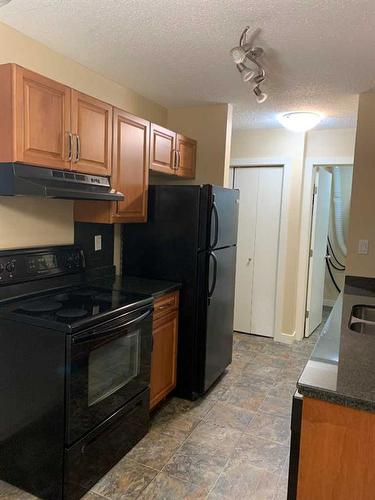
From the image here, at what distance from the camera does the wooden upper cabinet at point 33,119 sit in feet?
5.77

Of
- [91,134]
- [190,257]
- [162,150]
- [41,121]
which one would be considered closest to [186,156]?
[162,150]

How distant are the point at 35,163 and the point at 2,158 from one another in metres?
0.15

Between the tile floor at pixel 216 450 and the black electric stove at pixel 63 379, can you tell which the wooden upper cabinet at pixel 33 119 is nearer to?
the black electric stove at pixel 63 379

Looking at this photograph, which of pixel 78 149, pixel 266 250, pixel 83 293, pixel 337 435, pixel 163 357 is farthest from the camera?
pixel 266 250

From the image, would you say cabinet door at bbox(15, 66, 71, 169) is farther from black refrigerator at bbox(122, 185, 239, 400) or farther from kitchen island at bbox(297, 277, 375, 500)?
kitchen island at bbox(297, 277, 375, 500)

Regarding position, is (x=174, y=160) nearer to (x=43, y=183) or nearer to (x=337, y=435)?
(x=43, y=183)

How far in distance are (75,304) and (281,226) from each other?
109 inches

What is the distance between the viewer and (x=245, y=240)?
4.44 metres

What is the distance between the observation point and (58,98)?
6.48 ft

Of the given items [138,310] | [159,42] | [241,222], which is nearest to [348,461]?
[138,310]

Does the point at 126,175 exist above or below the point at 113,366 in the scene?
above

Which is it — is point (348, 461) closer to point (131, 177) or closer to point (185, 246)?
point (185, 246)

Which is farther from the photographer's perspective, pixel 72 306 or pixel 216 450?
pixel 216 450

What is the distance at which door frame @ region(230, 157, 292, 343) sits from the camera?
13.6ft
